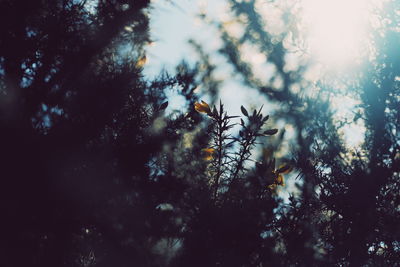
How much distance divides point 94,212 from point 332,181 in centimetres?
186

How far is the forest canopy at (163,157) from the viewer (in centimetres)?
168

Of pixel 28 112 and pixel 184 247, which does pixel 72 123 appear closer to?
pixel 28 112

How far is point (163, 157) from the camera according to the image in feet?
7.16

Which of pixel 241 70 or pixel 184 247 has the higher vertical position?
pixel 241 70

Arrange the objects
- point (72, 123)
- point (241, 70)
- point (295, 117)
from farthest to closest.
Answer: point (241, 70) → point (295, 117) → point (72, 123)

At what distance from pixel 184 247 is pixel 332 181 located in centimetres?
154

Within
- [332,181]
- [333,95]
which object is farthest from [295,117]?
[332,181]

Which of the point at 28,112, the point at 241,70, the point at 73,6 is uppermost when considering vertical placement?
the point at 241,70

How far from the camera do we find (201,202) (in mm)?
1610

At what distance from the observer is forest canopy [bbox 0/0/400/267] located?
5.52ft

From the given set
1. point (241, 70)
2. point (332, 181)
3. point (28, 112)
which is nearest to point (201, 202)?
point (28, 112)

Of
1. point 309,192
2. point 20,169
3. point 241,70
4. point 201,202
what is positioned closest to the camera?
point 201,202

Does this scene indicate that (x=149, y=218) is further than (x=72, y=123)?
No

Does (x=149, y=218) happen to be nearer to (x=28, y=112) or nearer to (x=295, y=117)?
(x=28, y=112)
